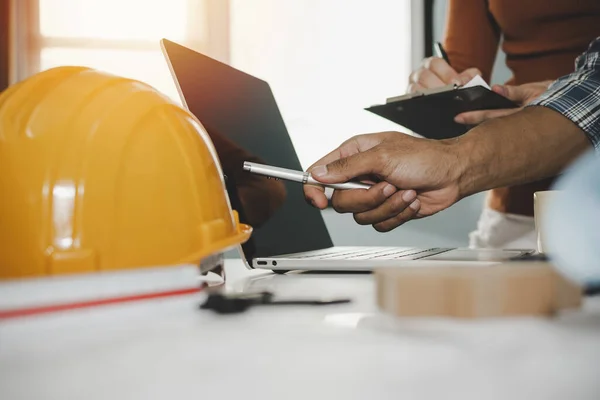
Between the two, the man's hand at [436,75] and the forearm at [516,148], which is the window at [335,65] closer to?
the man's hand at [436,75]

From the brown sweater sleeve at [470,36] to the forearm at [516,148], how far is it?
20.6 inches

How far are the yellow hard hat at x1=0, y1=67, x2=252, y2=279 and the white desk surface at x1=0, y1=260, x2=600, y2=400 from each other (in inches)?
2.4

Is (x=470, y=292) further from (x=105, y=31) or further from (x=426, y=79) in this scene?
(x=105, y=31)

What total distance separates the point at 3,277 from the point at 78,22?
1.89 m

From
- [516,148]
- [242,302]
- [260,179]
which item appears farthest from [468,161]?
[242,302]

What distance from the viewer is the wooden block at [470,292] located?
0.26m

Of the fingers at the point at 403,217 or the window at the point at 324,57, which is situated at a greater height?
the window at the point at 324,57

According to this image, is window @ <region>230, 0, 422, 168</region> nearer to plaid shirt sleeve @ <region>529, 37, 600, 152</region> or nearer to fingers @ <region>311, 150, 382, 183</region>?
plaid shirt sleeve @ <region>529, 37, 600, 152</region>

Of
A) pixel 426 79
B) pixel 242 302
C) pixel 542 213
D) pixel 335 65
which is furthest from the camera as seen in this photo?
pixel 335 65

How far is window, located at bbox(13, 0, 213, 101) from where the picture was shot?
1920 millimetres

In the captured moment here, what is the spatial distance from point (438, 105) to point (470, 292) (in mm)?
595

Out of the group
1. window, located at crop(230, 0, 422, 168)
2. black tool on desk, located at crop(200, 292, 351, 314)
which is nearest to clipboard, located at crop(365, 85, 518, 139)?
black tool on desk, located at crop(200, 292, 351, 314)

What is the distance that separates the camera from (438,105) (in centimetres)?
81

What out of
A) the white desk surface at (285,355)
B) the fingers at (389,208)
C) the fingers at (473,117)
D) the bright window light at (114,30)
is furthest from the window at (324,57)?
the white desk surface at (285,355)
